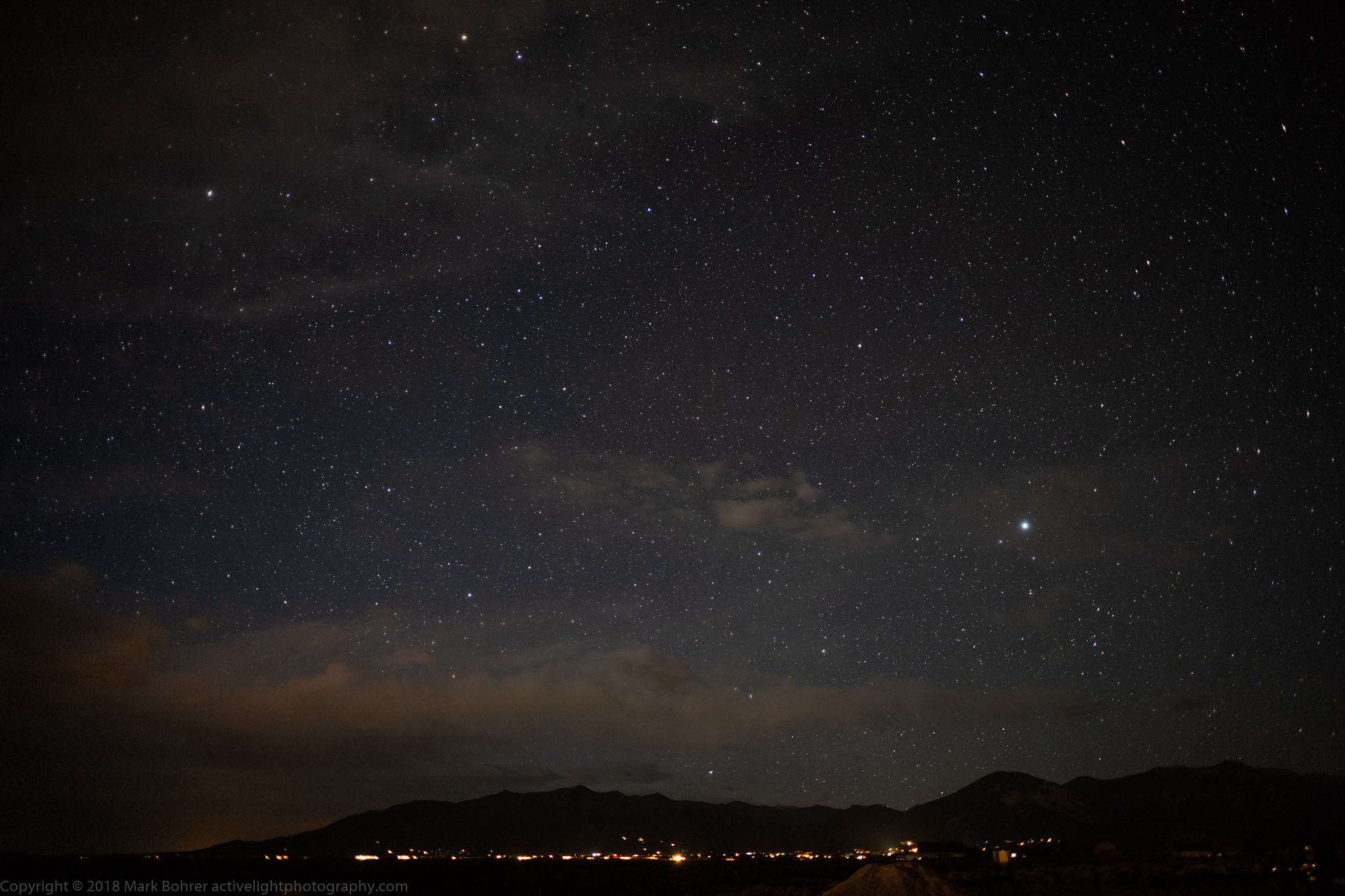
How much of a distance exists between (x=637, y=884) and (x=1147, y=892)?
29536mm

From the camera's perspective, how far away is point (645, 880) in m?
57.4

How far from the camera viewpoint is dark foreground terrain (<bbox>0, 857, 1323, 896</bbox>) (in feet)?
123

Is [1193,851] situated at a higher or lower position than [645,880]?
lower

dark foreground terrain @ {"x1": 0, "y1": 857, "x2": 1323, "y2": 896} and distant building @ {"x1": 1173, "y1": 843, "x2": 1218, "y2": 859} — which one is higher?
dark foreground terrain @ {"x1": 0, "y1": 857, "x2": 1323, "y2": 896}

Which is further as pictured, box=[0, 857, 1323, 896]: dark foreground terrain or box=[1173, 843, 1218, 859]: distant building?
box=[1173, 843, 1218, 859]: distant building

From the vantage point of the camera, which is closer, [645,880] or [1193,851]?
[645,880]

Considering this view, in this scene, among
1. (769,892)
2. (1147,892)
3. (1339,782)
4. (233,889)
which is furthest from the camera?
(1339,782)

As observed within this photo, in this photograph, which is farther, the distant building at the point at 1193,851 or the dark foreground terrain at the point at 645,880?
the distant building at the point at 1193,851

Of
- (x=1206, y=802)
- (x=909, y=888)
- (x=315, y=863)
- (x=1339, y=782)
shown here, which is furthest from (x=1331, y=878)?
(x=1339, y=782)

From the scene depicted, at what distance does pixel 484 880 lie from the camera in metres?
60.4

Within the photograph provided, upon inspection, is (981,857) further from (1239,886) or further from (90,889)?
(90,889)

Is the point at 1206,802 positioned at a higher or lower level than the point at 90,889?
lower

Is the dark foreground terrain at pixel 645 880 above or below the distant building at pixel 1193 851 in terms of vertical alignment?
above

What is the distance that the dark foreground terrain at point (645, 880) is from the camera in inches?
1471
